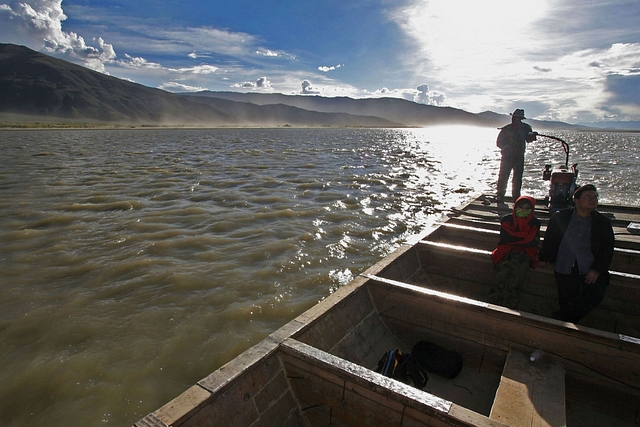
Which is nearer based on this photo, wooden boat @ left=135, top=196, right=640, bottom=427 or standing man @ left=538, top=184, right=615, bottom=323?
wooden boat @ left=135, top=196, right=640, bottom=427

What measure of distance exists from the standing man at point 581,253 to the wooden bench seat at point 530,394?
124cm

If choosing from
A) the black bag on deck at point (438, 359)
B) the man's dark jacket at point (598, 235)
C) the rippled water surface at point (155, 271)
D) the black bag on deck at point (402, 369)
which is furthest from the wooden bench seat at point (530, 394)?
the rippled water surface at point (155, 271)

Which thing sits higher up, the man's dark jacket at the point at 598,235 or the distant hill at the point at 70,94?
the distant hill at the point at 70,94

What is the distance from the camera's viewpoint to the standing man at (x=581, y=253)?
404 centimetres

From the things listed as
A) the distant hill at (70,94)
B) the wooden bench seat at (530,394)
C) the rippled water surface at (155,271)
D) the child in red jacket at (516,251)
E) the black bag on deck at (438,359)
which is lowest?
the rippled water surface at (155,271)

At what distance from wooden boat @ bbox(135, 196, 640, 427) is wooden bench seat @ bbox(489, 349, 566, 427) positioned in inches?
0.4

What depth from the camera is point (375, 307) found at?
175 inches

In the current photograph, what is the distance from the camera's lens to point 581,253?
4.20 m

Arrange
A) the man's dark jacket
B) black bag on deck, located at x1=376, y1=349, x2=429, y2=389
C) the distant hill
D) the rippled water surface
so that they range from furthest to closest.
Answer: the distant hill
the rippled water surface
the man's dark jacket
black bag on deck, located at x1=376, y1=349, x2=429, y2=389

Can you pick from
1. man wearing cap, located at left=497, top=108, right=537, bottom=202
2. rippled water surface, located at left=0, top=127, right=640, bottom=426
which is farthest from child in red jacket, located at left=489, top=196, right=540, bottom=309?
man wearing cap, located at left=497, top=108, right=537, bottom=202

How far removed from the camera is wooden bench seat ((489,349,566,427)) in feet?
9.22

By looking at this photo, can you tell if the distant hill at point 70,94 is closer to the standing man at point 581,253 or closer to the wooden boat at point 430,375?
the wooden boat at point 430,375

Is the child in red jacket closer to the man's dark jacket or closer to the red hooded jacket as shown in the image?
the red hooded jacket

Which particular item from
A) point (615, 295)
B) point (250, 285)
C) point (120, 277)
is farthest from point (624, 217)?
point (120, 277)
